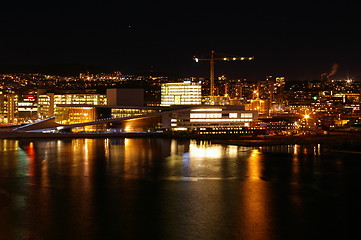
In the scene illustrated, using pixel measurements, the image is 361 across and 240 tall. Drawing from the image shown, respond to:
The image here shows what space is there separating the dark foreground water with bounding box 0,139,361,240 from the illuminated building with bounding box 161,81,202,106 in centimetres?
1221

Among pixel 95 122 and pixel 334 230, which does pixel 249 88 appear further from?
pixel 334 230

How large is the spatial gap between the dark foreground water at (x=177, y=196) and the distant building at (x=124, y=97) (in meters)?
9.62

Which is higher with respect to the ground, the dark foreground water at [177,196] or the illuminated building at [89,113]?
the illuminated building at [89,113]

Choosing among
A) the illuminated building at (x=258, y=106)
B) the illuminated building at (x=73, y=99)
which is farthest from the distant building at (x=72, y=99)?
the illuminated building at (x=258, y=106)

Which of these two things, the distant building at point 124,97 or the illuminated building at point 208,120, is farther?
the distant building at point 124,97

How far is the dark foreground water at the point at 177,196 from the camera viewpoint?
224 inches

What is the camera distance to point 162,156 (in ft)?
39.4

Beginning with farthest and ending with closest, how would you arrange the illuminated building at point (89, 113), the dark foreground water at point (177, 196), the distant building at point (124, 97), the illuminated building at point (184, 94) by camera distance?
the illuminated building at point (184, 94) < the distant building at point (124, 97) < the illuminated building at point (89, 113) < the dark foreground water at point (177, 196)

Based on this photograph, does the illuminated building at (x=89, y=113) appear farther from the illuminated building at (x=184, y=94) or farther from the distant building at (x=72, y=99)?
the illuminated building at (x=184, y=94)

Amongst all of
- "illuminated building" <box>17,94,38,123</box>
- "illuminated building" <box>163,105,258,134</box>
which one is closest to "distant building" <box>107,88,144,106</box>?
"illuminated building" <box>163,105,258,134</box>

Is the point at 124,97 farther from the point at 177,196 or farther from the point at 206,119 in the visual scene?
the point at 177,196

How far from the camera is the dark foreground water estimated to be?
5.70m

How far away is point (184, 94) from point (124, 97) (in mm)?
3943

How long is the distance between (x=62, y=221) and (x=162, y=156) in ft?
20.1
